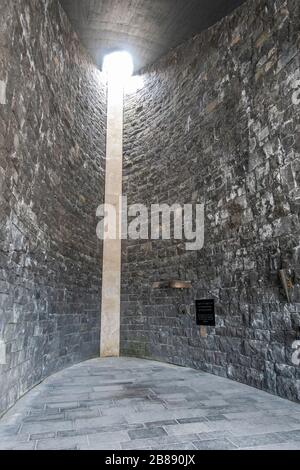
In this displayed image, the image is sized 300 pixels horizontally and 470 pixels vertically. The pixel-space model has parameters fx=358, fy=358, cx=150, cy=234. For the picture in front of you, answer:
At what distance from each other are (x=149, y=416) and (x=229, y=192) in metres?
2.86

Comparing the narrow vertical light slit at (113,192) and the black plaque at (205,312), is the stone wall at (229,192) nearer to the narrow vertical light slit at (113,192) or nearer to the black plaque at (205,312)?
the black plaque at (205,312)

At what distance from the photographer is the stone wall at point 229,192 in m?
3.62

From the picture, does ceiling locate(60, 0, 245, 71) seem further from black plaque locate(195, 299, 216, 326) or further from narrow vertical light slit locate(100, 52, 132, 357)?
black plaque locate(195, 299, 216, 326)

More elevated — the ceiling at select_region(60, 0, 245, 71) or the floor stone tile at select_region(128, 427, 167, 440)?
the ceiling at select_region(60, 0, 245, 71)

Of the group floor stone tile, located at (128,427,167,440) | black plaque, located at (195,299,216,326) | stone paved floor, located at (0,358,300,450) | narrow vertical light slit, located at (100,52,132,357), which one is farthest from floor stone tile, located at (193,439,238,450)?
narrow vertical light slit, located at (100,52,132,357)

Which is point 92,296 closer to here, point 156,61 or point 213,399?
point 213,399

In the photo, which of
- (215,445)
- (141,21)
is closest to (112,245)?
(141,21)

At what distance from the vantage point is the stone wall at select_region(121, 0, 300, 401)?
362 cm

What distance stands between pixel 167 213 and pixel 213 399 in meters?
3.31

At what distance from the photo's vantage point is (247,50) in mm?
4469

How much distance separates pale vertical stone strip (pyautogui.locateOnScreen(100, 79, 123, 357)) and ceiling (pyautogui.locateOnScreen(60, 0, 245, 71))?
1.19 m

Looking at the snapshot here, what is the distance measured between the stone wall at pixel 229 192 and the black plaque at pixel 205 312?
0.34 feet

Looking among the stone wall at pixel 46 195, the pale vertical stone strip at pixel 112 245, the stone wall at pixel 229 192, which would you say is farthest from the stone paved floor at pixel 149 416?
the pale vertical stone strip at pixel 112 245
